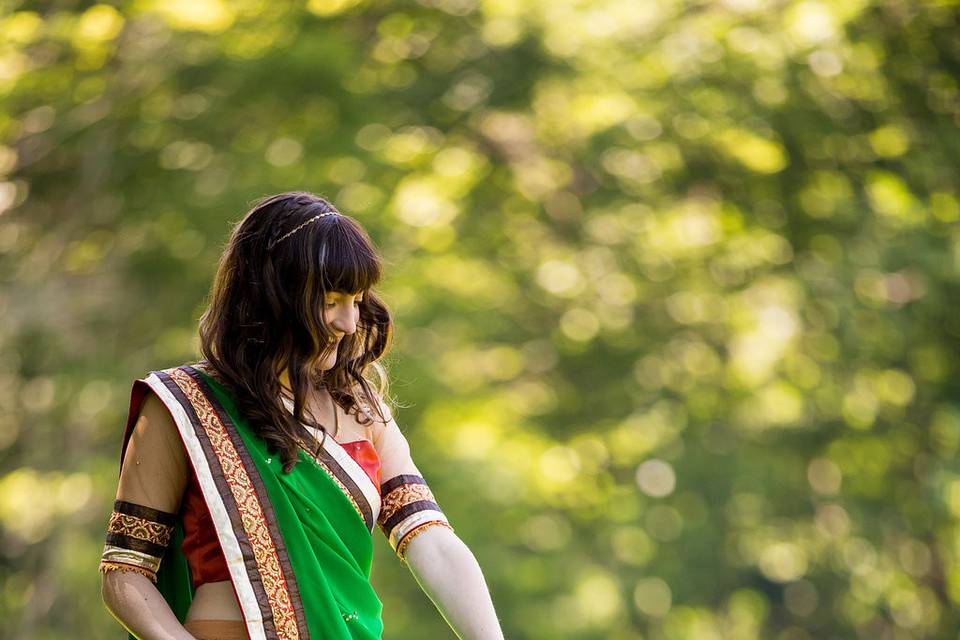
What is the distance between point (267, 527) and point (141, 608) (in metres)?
0.23

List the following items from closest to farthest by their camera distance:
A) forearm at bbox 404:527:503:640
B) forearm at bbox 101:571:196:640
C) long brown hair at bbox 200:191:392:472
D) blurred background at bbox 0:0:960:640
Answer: forearm at bbox 101:571:196:640
long brown hair at bbox 200:191:392:472
forearm at bbox 404:527:503:640
blurred background at bbox 0:0:960:640

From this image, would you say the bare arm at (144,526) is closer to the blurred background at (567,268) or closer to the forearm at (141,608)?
the forearm at (141,608)

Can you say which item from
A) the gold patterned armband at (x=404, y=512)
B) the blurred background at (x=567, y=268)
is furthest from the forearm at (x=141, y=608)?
the blurred background at (x=567, y=268)

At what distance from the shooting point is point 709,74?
520 inches

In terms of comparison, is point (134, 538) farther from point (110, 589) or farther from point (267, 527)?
point (267, 527)

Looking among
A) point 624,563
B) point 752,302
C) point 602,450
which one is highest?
point 752,302

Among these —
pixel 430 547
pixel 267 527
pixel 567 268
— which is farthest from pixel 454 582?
pixel 567 268

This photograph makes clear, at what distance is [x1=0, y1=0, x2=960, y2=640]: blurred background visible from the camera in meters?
11.1

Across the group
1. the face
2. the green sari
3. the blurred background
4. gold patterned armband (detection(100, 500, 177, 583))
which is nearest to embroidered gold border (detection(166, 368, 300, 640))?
the green sari

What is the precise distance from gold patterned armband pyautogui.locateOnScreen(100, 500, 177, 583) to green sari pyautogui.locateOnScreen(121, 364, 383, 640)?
0.05 metres

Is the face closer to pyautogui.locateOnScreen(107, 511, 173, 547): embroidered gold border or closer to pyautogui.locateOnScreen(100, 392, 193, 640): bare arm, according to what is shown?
pyautogui.locateOnScreen(100, 392, 193, 640): bare arm

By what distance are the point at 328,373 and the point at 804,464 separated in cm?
1303

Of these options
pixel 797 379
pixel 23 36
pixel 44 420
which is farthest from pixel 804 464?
pixel 23 36

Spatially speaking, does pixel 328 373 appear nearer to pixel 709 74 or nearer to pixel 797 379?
pixel 709 74
